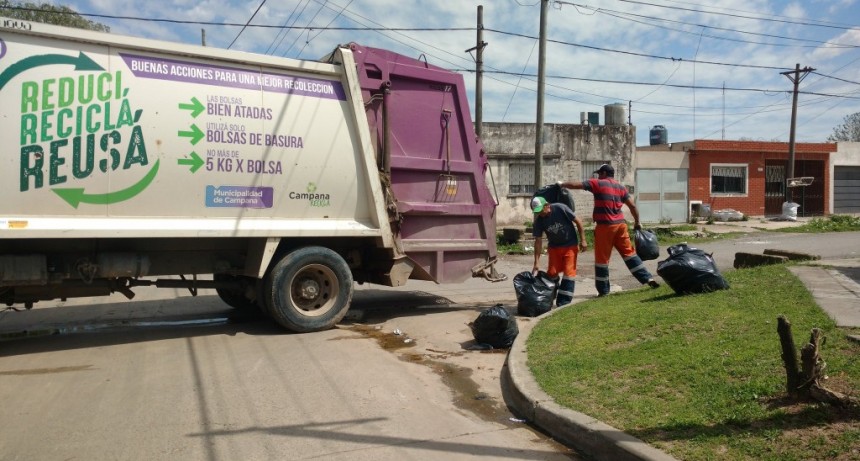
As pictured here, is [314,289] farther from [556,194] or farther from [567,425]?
[567,425]

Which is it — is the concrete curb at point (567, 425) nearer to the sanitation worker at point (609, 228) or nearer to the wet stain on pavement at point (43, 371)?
the sanitation worker at point (609, 228)

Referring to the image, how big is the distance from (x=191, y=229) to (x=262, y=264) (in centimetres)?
85

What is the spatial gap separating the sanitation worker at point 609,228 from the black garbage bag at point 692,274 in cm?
104

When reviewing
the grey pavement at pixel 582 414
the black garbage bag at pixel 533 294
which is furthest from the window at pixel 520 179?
the black garbage bag at pixel 533 294

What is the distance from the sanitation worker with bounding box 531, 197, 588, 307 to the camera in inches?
324

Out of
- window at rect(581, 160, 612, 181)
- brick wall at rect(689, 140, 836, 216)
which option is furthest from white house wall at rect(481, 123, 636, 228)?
brick wall at rect(689, 140, 836, 216)

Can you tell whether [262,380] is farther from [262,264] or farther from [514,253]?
[514,253]

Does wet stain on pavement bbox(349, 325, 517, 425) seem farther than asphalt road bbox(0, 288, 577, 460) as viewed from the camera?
Yes

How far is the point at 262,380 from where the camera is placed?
18.3 ft

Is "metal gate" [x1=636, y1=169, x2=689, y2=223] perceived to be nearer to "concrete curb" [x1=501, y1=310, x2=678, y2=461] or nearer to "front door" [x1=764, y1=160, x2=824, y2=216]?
"front door" [x1=764, y1=160, x2=824, y2=216]

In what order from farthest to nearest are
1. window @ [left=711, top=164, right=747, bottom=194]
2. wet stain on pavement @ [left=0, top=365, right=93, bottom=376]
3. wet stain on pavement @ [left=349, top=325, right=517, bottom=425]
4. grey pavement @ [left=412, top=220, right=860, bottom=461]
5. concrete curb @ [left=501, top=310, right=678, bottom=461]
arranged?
window @ [left=711, top=164, right=747, bottom=194]
wet stain on pavement @ [left=0, top=365, right=93, bottom=376]
wet stain on pavement @ [left=349, top=325, right=517, bottom=425]
grey pavement @ [left=412, top=220, right=860, bottom=461]
concrete curb @ [left=501, top=310, right=678, bottom=461]

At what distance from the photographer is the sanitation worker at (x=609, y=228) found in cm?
835

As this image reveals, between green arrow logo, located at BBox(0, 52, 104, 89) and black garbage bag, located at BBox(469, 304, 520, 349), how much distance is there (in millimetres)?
4455

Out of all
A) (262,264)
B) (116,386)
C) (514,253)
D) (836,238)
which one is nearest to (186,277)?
(262,264)
